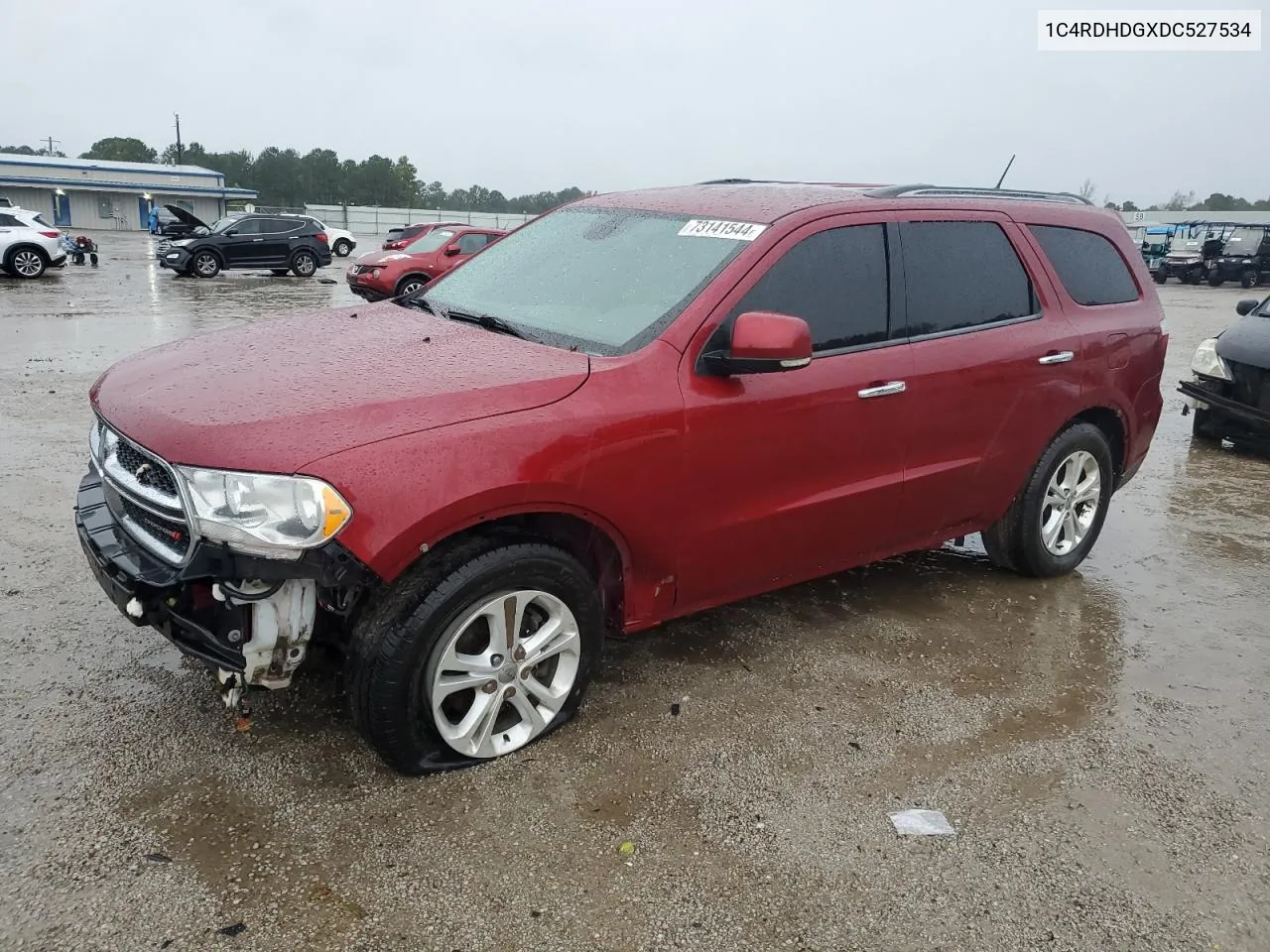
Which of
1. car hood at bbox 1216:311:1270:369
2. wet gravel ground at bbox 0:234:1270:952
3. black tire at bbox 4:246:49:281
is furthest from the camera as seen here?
black tire at bbox 4:246:49:281

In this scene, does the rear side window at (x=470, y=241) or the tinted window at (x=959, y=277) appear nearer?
the tinted window at (x=959, y=277)

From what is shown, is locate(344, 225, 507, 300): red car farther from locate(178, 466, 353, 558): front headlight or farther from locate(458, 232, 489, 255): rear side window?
locate(178, 466, 353, 558): front headlight

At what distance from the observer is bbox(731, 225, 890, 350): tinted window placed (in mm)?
3443

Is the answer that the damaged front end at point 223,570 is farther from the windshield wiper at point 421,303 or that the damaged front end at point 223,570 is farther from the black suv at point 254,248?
the black suv at point 254,248

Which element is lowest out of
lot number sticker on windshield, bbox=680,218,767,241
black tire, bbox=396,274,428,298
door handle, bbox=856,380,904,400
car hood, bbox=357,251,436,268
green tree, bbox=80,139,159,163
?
black tire, bbox=396,274,428,298

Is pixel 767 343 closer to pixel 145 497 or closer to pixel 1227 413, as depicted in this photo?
pixel 145 497

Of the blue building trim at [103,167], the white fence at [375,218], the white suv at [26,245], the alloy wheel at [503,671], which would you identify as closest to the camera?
the alloy wheel at [503,671]

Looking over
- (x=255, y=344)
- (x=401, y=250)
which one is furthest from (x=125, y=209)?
(x=255, y=344)

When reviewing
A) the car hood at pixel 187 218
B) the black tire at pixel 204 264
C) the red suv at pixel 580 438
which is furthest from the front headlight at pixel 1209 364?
the car hood at pixel 187 218

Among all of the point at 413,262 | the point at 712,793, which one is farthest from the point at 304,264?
the point at 712,793

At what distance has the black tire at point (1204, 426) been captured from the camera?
8.30 meters

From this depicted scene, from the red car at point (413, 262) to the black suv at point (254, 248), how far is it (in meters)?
6.11

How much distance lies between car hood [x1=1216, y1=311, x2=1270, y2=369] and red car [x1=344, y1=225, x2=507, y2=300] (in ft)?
39.5

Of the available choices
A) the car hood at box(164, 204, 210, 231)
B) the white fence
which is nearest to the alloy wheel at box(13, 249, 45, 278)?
the car hood at box(164, 204, 210, 231)
